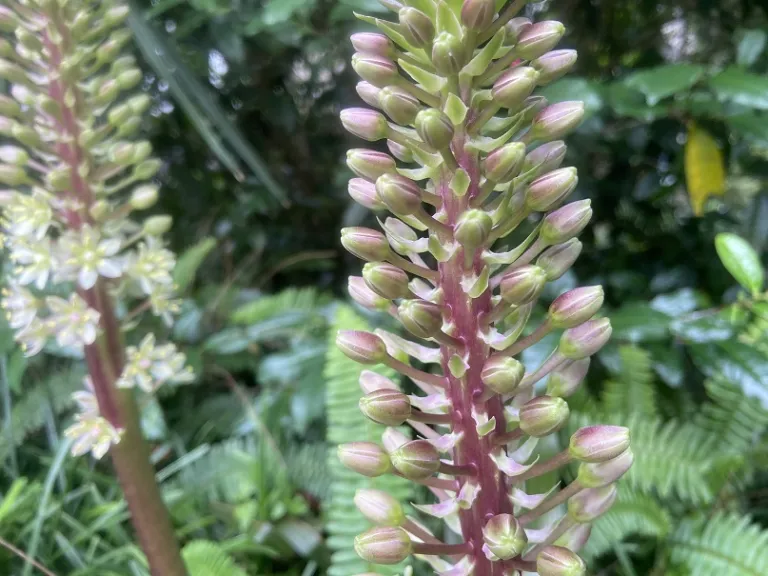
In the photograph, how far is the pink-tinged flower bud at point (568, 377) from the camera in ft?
1.82

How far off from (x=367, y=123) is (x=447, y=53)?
11cm

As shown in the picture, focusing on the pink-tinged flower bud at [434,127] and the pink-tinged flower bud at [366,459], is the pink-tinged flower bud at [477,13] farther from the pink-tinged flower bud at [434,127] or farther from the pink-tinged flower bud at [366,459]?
the pink-tinged flower bud at [366,459]

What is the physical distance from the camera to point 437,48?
1.49ft

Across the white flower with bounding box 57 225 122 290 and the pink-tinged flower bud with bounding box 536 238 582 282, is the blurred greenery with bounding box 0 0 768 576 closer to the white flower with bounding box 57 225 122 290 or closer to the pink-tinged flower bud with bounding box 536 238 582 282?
the white flower with bounding box 57 225 122 290

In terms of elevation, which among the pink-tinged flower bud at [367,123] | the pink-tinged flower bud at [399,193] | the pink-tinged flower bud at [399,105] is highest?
the pink-tinged flower bud at [399,105]

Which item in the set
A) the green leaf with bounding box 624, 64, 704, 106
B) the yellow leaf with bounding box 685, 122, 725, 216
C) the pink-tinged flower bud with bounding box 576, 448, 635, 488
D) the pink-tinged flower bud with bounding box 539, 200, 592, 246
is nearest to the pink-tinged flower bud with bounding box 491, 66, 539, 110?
the pink-tinged flower bud with bounding box 539, 200, 592, 246

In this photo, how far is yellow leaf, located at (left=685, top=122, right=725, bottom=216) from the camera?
1230 millimetres

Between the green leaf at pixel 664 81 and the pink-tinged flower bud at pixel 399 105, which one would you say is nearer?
the pink-tinged flower bud at pixel 399 105

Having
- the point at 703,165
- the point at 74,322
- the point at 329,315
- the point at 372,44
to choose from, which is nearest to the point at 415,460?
the point at 372,44

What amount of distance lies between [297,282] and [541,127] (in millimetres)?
1699

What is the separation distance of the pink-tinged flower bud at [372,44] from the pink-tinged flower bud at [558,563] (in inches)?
18.3

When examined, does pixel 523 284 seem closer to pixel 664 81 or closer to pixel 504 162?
pixel 504 162

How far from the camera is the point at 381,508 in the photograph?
55cm

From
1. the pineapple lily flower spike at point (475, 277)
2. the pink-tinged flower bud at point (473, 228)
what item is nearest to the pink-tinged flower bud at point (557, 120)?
the pineapple lily flower spike at point (475, 277)
